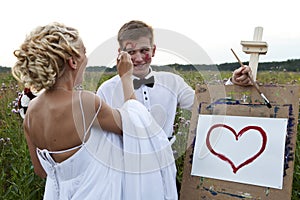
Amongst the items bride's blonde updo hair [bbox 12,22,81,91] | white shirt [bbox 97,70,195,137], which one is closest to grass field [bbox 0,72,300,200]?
white shirt [bbox 97,70,195,137]

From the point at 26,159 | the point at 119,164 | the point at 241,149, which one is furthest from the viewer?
the point at 26,159

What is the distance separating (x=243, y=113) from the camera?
6.15 feet

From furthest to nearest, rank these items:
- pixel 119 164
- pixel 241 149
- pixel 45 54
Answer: pixel 241 149, pixel 119 164, pixel 45 54

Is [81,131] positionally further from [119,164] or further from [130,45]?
[130,45]

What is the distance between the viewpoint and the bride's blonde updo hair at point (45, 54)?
1.42m

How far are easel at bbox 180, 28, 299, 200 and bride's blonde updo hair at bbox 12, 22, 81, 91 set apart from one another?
0.78 meters

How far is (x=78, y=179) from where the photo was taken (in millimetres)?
1580

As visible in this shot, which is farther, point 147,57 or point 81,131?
point 147,57

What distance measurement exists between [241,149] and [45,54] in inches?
39.2

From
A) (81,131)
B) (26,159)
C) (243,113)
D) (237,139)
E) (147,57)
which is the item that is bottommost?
(26,159)

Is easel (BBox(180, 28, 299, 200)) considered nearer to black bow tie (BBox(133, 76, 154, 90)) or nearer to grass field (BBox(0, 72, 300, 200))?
grass field (BBox(0, 72, 300, 200))

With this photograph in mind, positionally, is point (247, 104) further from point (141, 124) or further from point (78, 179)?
point (78, 179)

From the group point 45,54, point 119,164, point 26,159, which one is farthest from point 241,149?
point 26,159

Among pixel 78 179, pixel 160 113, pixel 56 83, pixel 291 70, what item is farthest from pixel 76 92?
pixel 291 70
